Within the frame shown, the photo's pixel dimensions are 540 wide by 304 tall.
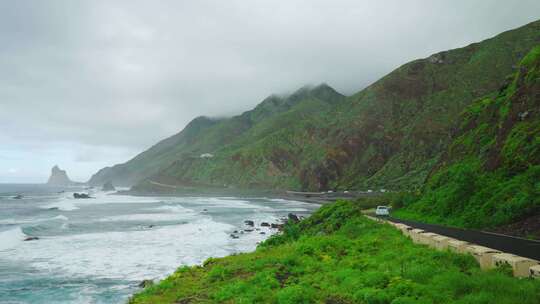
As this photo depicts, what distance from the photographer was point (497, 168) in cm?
2894

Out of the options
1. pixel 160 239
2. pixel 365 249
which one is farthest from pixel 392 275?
pixel 160 239

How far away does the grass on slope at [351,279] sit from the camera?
10.0 m

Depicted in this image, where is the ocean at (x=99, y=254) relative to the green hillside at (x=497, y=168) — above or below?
below

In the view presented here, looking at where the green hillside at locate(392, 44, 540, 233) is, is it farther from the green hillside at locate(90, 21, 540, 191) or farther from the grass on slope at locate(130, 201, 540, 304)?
the green hillside at locate(90, 21, 540, 191)

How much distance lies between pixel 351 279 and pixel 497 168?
21.9m

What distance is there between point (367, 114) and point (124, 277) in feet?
497

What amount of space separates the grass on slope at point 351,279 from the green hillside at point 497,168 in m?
7.90

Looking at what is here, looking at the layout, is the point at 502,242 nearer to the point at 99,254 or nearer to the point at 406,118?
the point at 99,254

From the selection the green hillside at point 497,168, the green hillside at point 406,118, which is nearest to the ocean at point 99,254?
the green hillside at point 497,168

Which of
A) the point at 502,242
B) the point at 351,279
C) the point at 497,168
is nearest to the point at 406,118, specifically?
the point at 497,168

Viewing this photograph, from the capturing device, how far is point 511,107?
3541 cm

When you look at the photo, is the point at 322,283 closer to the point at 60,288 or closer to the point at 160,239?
the point at 60,288

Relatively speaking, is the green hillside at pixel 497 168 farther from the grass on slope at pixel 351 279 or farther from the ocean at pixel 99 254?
the ocean at pixel 99 254

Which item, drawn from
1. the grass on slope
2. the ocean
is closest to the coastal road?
the grass on slope
